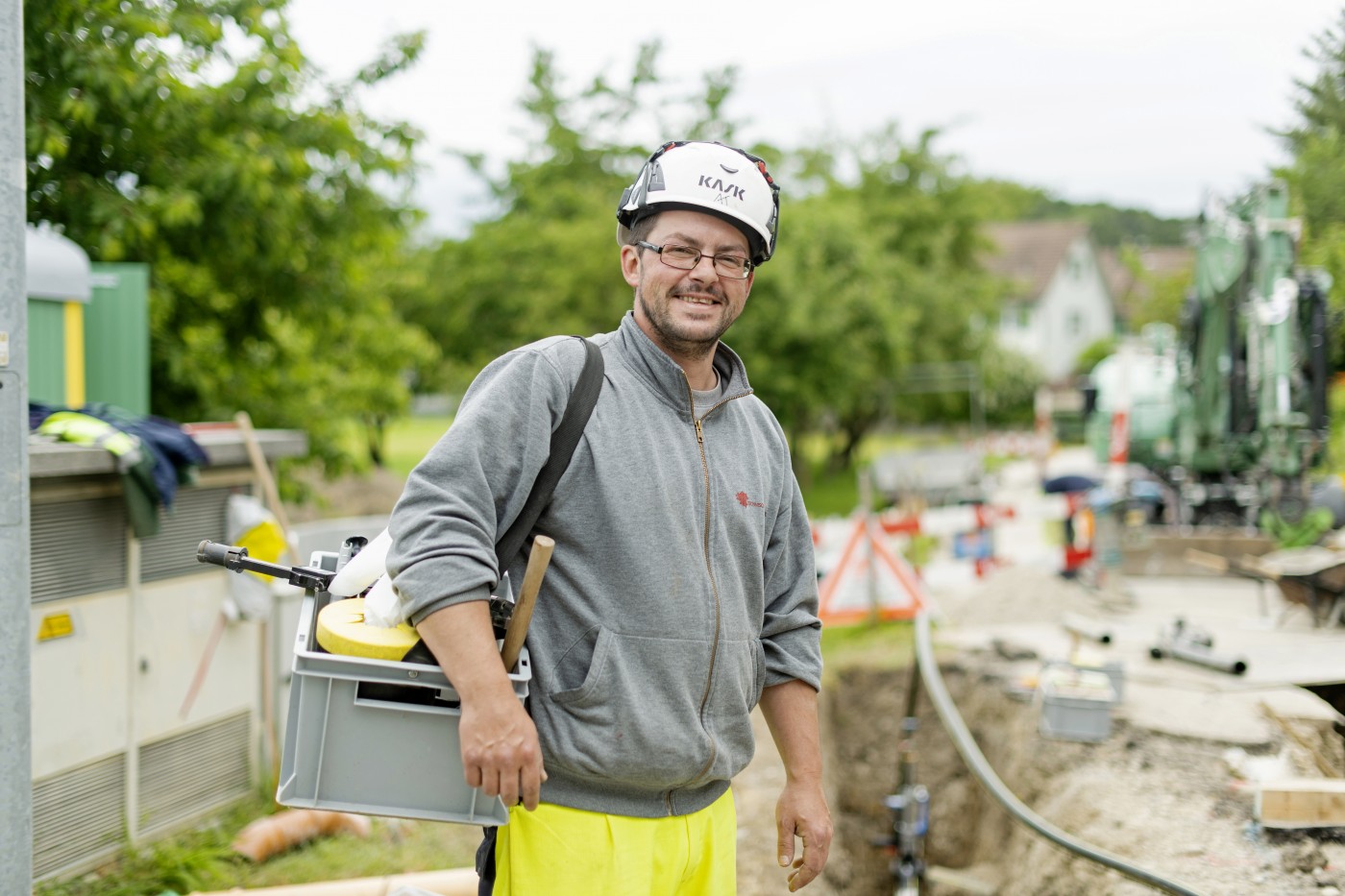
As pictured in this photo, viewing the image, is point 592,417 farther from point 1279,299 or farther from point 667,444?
point 1279,299

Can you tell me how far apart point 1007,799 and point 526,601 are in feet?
12.1

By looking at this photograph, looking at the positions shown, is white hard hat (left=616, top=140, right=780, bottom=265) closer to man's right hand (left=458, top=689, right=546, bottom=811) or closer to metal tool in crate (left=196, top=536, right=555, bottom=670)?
metal tool in crate (left=196, top=536, right=555, bottom=670)

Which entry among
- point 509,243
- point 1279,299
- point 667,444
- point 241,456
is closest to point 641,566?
A: point 667,444

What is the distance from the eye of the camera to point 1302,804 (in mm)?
4820

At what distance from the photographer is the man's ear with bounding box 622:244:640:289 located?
256 cm

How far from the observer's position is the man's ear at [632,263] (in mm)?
→ 2562

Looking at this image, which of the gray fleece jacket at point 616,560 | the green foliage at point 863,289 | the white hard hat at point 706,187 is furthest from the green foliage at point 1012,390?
the gray fleece jacket at point 616,560

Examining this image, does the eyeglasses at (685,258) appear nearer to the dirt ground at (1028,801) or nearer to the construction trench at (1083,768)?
the construction trench at (1083,768)

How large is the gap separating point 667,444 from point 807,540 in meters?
0.58

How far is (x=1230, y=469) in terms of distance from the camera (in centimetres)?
1452

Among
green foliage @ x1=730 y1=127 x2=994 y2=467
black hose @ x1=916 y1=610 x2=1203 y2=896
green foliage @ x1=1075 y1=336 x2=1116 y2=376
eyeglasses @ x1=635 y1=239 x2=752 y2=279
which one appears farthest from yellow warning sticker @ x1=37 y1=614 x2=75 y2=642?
green foliage @ x1=1075 y1=336 x2=1116 y2=376

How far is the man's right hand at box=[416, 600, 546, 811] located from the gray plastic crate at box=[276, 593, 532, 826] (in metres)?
0.11

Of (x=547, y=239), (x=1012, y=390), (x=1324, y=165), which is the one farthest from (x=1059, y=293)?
(x=1324, y=165)

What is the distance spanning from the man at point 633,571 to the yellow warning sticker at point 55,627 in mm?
3042
